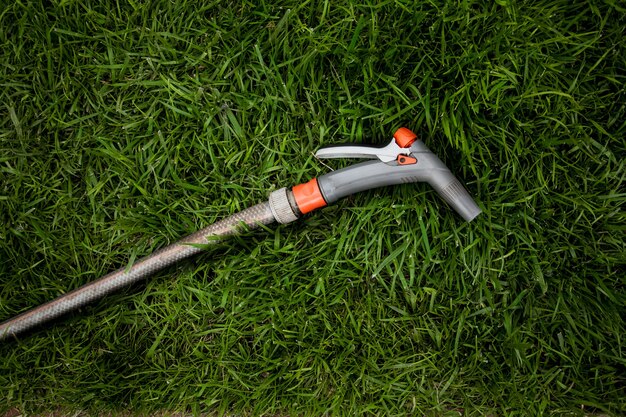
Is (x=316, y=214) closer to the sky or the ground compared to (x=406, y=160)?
closer to the ground

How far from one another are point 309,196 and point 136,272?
0.78m

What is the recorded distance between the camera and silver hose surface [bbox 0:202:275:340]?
1.72 meters

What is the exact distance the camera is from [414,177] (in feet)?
5.34

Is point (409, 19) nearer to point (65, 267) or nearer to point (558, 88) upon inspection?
point (558, 88)

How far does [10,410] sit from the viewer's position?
1.97 meters

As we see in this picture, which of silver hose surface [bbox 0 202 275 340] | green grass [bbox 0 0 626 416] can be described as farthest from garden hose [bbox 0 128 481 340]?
green grass [bbox 0 0 626 416]

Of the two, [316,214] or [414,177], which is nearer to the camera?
[414,177]

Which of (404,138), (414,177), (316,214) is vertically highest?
(404,138)

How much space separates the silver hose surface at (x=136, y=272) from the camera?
1720mm

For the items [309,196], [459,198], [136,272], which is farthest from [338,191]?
[136,272]

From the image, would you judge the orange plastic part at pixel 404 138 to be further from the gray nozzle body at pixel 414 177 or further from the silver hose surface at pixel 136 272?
the silver hose surface at pixel 136 272

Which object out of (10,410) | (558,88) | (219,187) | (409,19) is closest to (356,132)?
(409,19)

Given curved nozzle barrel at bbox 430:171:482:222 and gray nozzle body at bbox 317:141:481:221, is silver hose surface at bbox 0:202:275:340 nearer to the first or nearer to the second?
gray nozzle body at bbox 317:141:481:221

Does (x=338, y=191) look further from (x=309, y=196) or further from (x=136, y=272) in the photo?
(x=136, y=272)
